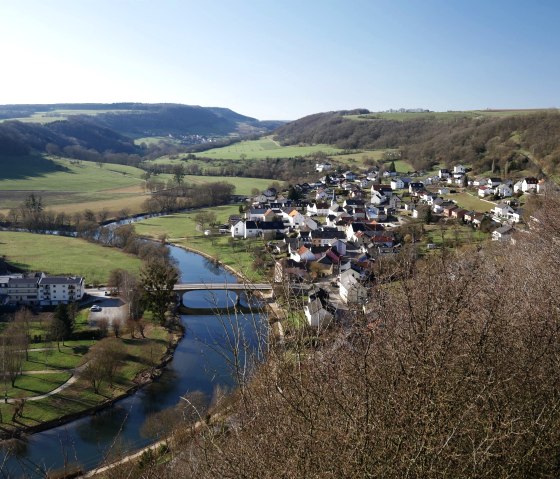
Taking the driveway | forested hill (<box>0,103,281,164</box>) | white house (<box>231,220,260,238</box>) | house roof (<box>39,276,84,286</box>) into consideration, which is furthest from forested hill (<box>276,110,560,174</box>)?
forested hill (<box>0,103,281,164</box>)

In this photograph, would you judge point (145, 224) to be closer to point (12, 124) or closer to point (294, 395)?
point (294, 395)

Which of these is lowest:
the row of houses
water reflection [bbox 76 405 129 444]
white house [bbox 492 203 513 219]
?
water reflection [bbox 76 405 129 444]

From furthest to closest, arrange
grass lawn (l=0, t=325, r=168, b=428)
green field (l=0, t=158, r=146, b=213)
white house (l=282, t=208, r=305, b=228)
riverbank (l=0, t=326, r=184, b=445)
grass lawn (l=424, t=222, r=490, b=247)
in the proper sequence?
1. green field (l=0, t=158, r=146, b=213)
2. white house (l=282, t=208, r=305, b=228)
3. grass lawn (l=424, t=222, r=490, b=247)
4. grass lawn (l=0, t=325, r=168, b=428)
5. riverbank (l=0, t=326, r=184, b=445)

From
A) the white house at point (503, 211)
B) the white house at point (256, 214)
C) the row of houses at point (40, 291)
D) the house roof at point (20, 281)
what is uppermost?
the white house at point (503, 211)

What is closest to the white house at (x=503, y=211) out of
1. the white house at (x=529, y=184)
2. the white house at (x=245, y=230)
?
the white house at (x=529, y=184)

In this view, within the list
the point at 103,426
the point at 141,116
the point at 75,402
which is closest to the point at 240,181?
the point at 75,402

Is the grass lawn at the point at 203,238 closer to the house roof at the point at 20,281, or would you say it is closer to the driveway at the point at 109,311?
the driveway at the point at 109,311

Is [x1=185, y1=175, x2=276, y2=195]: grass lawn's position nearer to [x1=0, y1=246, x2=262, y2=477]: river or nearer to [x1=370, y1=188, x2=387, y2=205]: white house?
[x1=370, y1=188, x2=387, y2=205]: white house

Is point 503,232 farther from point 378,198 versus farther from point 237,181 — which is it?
point 237,181
